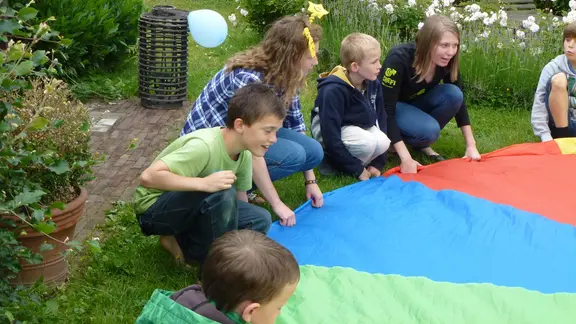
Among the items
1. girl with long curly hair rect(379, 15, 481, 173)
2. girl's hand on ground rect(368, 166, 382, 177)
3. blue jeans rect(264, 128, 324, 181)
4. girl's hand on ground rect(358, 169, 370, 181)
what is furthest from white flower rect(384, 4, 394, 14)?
blue jeans rect(264, 128, 324, 181)

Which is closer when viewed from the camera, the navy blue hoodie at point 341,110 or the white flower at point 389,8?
the navy blue hoodie at point 341,110

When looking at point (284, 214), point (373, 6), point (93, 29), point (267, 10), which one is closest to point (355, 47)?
point (284, 214)

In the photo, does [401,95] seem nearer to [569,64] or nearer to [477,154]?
[477,154]

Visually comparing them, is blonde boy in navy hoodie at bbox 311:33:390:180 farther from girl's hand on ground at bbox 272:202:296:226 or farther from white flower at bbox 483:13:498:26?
white flower at bbox 483:13:498:26

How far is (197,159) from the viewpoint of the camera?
3.12 m

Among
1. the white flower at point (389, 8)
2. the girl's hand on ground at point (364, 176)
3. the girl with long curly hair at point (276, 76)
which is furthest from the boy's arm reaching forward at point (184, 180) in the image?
the white flower at point (389, 8)

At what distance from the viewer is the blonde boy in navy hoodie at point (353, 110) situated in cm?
441

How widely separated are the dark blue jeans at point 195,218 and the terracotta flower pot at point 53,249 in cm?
30

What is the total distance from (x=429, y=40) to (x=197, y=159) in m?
2.14

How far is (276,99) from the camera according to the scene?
320cm

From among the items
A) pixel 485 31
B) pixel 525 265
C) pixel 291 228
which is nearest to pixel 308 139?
pixel 291 228

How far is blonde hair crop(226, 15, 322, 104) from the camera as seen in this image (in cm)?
383

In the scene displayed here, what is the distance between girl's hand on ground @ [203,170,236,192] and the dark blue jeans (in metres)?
0.04

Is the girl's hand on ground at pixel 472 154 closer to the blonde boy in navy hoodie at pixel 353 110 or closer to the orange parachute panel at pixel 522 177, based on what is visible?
the orange parachute panel at pixel 522 177
